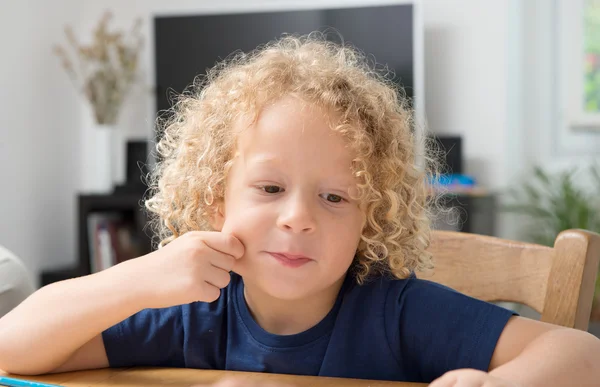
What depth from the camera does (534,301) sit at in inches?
38.8

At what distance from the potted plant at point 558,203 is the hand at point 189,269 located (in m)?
2.69

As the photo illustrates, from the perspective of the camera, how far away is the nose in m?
0.81

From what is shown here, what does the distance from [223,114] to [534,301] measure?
0.45 metres

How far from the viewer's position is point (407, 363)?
0.88 metres

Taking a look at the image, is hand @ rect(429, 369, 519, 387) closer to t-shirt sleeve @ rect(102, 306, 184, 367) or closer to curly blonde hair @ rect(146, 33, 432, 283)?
curly blonde hair @ rect(146, 33, 432, 283)

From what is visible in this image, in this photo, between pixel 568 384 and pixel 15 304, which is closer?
pixel 568 384

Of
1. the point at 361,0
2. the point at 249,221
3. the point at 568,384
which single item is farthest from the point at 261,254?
the point at 361,0

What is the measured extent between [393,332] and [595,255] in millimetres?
251

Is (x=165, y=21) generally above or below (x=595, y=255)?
above

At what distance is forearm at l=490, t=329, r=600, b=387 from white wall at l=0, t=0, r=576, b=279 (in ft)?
10.3

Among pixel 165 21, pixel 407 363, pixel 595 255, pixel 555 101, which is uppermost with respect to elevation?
pixel 165 21

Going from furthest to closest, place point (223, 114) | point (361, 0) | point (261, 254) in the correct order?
1. point (361, 0)
2. point (223, 114)
3. point (261, 254)

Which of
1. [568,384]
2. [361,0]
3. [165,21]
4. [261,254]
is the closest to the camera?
[568,384]

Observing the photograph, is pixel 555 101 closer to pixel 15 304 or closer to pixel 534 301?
pixel 534 301
